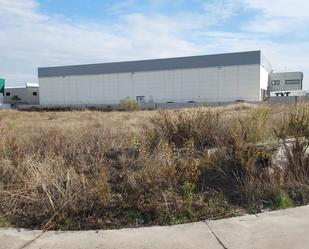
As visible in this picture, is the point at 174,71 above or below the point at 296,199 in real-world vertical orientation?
above

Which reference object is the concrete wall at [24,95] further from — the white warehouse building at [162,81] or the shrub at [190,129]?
the shrub at [190,129]

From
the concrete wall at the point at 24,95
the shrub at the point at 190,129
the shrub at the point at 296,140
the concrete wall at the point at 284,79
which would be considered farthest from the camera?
the concrete wall at the point at 24,95

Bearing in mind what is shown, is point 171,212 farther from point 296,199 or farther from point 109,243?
point 296,199

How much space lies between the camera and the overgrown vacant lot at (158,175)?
200 inches

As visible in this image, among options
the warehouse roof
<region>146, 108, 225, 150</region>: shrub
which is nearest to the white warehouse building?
the warehouse roof

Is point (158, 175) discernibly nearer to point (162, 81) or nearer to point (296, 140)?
point (296, 140)

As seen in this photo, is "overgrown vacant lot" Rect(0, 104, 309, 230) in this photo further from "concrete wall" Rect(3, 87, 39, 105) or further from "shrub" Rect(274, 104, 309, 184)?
"concrete wall" Rect(3, 87, 39, 105)

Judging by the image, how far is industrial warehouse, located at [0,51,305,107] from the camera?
223ft

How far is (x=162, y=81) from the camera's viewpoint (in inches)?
2906

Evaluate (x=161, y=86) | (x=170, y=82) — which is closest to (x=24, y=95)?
(x=161, y=86)

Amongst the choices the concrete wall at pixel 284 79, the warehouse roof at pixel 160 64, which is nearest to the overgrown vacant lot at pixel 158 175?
the warehouse roof at pixel 160 64

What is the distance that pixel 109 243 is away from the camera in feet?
13.9

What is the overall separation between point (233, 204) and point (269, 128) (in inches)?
99.7

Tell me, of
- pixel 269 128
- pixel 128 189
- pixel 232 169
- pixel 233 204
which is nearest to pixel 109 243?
pixel 128 189
